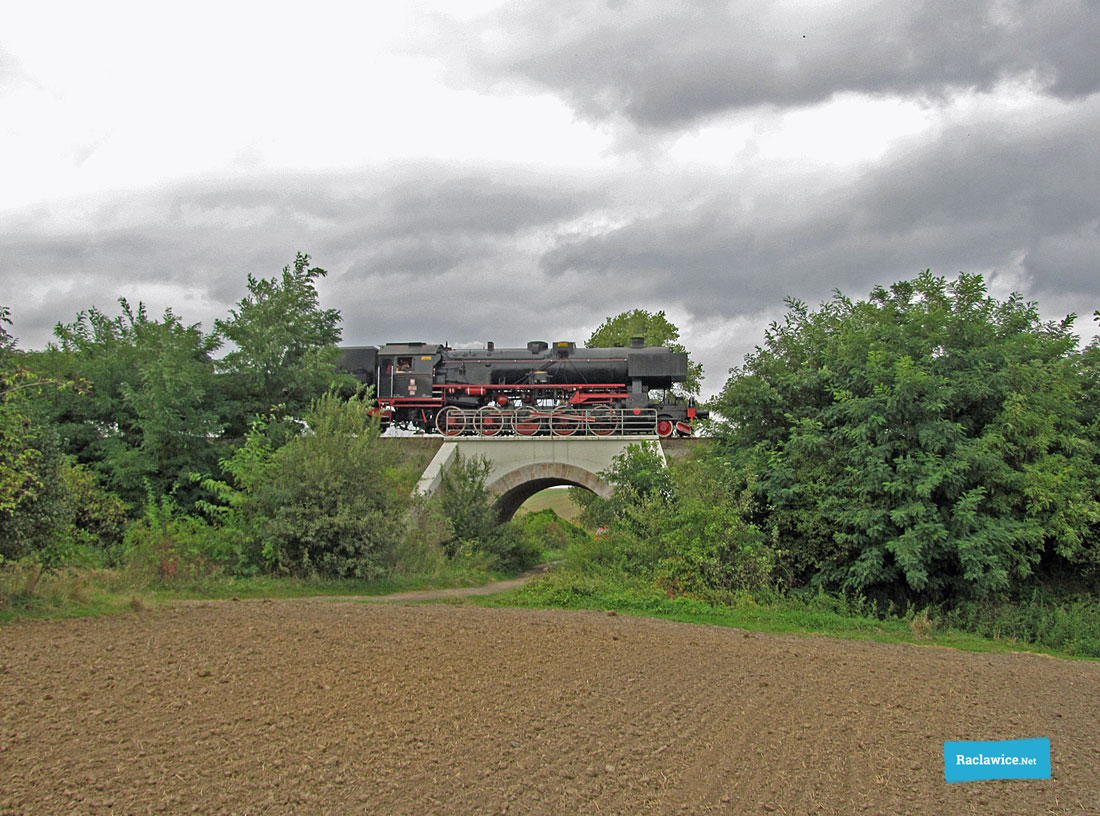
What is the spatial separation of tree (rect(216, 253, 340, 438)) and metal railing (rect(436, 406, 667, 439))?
619 cm

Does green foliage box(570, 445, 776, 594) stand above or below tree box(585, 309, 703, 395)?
below

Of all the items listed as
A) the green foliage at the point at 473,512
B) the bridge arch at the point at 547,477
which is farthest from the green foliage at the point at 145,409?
the bridge arch at the point at 547,477

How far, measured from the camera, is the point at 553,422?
30.0 metres

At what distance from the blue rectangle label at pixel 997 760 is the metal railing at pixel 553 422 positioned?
21.4 meters

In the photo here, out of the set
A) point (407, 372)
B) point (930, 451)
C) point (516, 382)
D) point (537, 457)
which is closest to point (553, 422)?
point (537, 457)

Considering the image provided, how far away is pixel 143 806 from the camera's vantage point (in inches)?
213

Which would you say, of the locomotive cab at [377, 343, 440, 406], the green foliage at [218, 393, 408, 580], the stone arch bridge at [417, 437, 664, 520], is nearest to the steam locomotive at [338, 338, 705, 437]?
the locomotive cab at [377, 343, 440, 406]

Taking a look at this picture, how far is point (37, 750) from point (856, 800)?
252 inches

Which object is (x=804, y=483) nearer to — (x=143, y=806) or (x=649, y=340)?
(x=143, y=806)

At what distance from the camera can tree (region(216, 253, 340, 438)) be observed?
920 inches

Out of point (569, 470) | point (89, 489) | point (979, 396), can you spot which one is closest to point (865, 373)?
point (979, 396)

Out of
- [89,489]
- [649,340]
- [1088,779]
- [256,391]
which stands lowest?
[1088,779]

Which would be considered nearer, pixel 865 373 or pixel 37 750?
pixel 37 750

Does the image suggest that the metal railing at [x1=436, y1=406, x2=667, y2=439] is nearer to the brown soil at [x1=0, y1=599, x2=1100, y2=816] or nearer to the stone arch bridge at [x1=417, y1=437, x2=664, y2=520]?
the stone arch bridge at [x1=417, y1=437, x2=664, y2=520]
